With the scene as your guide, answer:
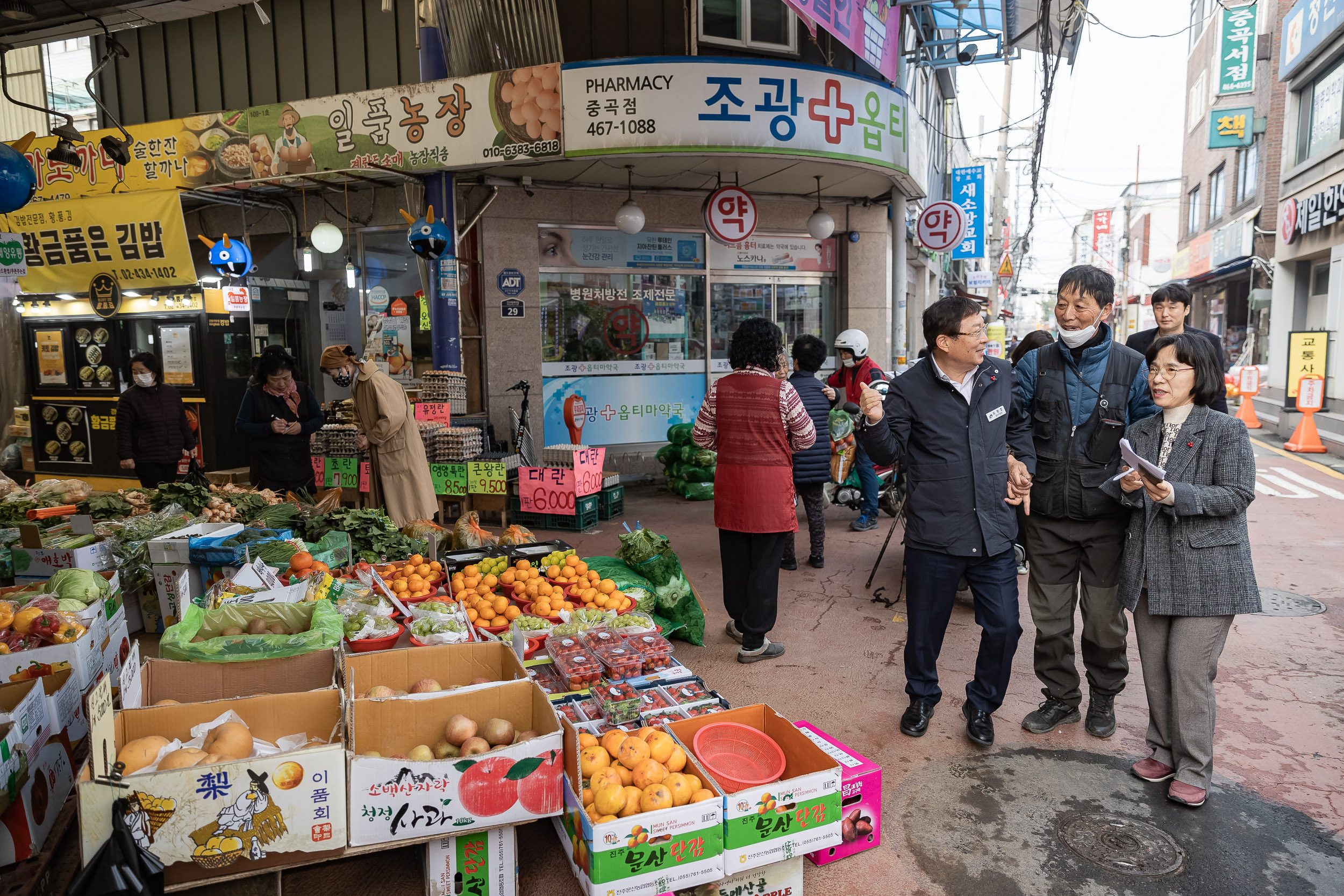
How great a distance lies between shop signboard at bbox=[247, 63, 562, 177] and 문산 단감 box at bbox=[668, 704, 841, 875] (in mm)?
7302

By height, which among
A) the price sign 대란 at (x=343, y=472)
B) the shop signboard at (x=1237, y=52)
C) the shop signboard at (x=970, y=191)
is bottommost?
the price sign 대란 at (x=343, y=472)

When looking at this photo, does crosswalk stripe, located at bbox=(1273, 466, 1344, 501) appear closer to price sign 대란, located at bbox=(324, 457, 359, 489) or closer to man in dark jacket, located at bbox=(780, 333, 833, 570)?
man in dark jacket, located at bbox=(780, 333, 833, 570)

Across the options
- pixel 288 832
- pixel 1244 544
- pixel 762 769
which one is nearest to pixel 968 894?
pixel 762 769

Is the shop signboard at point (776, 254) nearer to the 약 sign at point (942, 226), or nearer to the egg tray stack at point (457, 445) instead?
the 약 sign at point (942, 226)

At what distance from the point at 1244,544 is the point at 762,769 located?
220 centimetres

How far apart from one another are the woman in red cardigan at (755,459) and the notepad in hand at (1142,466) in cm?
182

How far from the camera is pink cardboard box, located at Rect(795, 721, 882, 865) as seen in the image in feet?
10.1

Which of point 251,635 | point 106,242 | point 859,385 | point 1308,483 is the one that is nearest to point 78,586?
point 251,635

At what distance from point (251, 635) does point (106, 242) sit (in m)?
8.69

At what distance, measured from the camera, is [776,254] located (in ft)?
38.6

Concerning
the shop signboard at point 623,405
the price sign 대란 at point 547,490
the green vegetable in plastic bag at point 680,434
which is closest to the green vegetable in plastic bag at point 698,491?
the green vegetable in plastic bag at point 680,434

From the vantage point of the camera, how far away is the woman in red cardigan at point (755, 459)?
479 centimetres

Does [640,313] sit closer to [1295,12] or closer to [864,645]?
[864,645]

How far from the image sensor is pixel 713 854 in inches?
103
